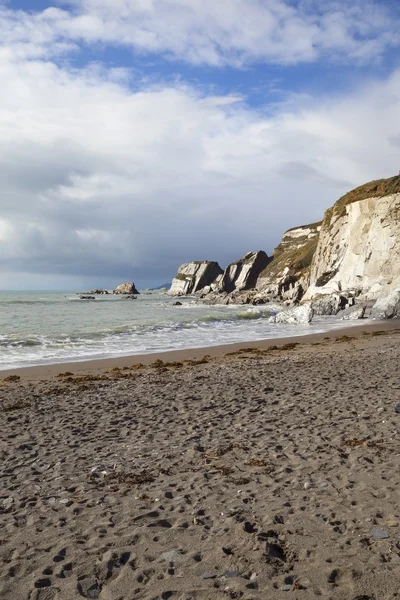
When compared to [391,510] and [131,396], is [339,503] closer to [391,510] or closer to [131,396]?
[391,510]

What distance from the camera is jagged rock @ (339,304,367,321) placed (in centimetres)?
4412

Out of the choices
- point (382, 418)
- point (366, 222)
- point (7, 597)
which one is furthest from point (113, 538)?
point (366, 222)

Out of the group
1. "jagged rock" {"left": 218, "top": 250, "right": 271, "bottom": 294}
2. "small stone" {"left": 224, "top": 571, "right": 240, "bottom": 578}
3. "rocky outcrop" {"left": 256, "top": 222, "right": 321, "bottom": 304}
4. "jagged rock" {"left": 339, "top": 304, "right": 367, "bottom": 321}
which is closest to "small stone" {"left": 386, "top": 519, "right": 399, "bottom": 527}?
"small stone" {"left": 224, "top": 571, "right": 240, "bottom": 578}

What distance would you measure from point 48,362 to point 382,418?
15364mm

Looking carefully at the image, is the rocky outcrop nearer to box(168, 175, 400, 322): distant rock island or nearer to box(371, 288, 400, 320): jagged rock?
box(168, 175, 400, 322): distant rock island

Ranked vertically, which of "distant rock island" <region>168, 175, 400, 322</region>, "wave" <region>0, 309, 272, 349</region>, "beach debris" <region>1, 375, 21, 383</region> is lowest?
"beach debris" <region>1, 375, 21, 383</region>

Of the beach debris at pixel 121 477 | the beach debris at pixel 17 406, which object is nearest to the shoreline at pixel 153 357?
the beach debris at pixel 17 406

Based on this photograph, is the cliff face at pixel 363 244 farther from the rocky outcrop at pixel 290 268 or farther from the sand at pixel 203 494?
the sand at pixel 203 494

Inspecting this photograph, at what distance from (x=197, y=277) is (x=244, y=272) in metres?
30.6

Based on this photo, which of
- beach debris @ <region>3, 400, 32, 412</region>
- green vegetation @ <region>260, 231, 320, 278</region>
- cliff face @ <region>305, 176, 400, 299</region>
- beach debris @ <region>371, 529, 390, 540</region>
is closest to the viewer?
beach debris @ <region>371, 529, 390, 540</region>

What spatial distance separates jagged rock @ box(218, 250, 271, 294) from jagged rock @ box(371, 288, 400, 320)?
273 ft

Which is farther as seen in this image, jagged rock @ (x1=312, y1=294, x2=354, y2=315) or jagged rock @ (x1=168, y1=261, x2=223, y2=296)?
jagged rock @ (x1=168, y1=261, x2=223, y2=296)

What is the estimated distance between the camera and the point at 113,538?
5.38 meters

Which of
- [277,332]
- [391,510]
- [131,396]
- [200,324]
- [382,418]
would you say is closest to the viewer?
[391,510]
